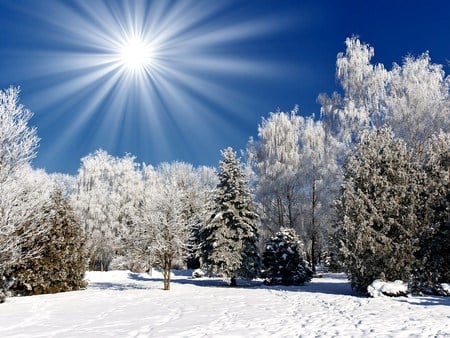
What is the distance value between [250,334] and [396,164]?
37.7 feet

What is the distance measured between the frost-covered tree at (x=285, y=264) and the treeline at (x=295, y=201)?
2.7 inches

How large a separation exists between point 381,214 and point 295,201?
14.1 m

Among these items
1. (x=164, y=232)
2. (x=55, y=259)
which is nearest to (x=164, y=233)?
(x=164, y=232)

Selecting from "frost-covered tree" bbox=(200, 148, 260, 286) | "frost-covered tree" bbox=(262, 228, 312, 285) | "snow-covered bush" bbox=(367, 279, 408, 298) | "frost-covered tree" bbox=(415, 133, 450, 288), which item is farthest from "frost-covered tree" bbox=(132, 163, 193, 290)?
"frost-covered tree" bbox=(415, 133, 450, 288)

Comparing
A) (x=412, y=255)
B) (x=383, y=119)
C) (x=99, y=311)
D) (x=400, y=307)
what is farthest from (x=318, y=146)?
(x=99, y=311)

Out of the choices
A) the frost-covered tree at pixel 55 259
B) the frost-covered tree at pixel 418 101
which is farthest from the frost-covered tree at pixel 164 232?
the frost-covered tree at pixel 418 101

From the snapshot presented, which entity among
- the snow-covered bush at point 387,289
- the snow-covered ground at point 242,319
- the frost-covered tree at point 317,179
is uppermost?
the frost-covered tree at point 317,179

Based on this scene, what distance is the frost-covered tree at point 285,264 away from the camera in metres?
22.5

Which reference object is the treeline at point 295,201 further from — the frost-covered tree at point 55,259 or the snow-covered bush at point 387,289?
the snow-covered bush at point 387,289

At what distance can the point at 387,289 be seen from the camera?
45.1 ft

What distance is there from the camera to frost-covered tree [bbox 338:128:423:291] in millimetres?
14586

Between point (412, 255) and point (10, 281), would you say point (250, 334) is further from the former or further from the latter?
point (10, 281)

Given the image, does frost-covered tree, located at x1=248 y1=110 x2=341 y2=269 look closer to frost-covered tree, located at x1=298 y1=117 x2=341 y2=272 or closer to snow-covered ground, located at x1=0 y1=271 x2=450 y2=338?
frost-covered tree, located at x1=298 y1=117 x2=341 y2=272

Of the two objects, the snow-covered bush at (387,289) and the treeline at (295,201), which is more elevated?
the treeline at (295,201)
